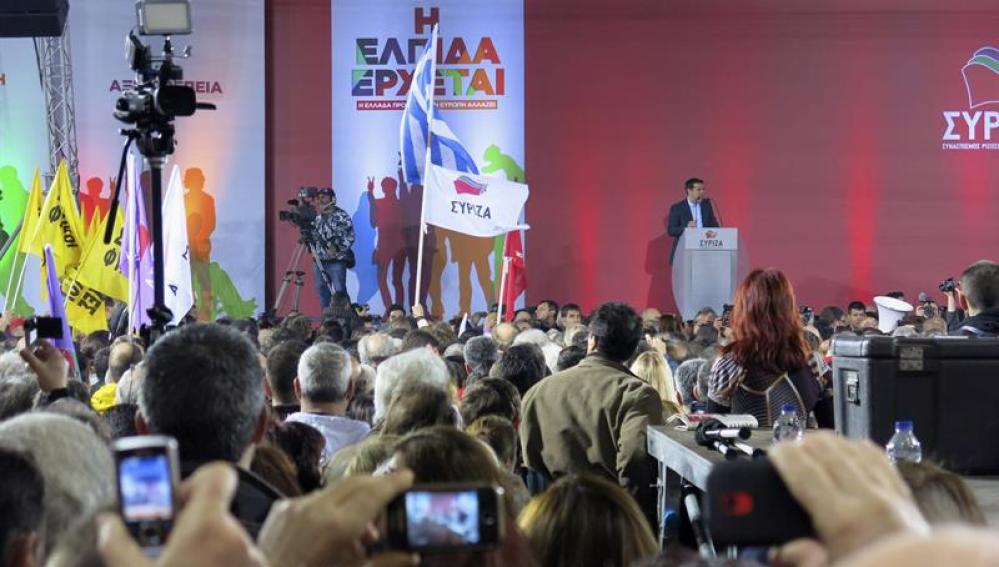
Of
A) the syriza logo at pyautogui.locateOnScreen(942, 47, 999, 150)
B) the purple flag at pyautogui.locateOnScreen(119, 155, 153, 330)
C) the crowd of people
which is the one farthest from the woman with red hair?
the syriza logo at pyautogui.locateOnScreen(942, 47, 999, 150)

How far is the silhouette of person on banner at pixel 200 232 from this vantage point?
15.6 meters

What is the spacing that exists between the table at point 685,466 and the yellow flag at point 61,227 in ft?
22.8

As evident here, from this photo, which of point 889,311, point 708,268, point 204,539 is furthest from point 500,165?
point 204,539

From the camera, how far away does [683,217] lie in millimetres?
15695

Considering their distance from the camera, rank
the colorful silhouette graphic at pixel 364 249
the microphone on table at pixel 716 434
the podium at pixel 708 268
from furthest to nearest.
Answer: the colorful silhouette graphic at pixel 364 249 < the podium at pixel 708 268 < the microphone on table at pixel 716 434

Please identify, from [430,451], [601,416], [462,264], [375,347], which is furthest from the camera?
[462,264]

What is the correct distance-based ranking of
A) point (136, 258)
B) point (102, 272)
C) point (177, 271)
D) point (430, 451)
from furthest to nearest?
point (102, 272) → point (177, 271) → point (136, 258) → point (430, 451)

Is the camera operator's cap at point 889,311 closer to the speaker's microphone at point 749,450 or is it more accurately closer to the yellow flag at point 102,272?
the yellow flag at point 102,272

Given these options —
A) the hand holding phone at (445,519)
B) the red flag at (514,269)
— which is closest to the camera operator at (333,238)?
the red flag at (514,269)

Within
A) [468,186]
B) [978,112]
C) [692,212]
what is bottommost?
[692,212]

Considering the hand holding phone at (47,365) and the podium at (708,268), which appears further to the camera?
A: the podium at (708,268)

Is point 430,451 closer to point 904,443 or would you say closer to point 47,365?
point 904,443

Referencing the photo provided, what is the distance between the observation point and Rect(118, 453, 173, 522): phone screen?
1150mm

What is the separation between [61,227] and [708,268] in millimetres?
6243
